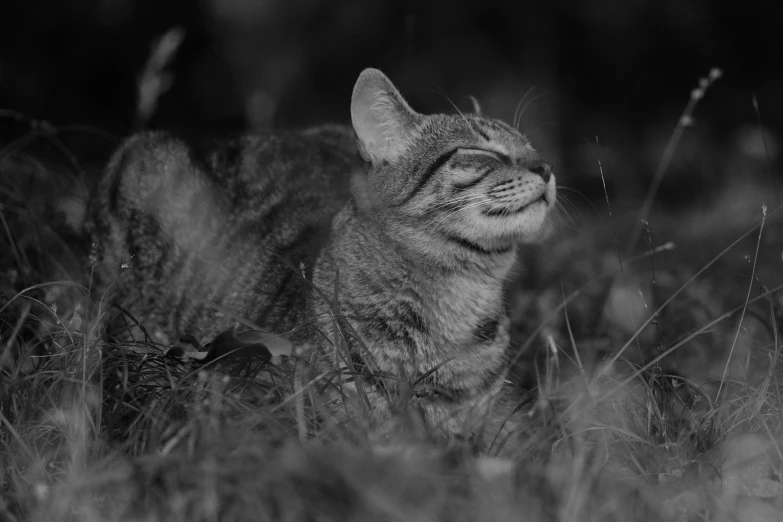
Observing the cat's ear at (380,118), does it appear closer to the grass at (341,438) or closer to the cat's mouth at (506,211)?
the cat's mouth at (506,211)

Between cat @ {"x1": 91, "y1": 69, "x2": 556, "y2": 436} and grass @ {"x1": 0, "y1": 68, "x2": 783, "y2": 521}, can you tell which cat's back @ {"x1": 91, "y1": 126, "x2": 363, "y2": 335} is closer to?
cat @ {"x1": 91, "y1": 69, "x2": 556, "y2": 436}

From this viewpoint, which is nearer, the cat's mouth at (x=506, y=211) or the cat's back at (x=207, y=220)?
the cat's mouth at (x=506, y=211)

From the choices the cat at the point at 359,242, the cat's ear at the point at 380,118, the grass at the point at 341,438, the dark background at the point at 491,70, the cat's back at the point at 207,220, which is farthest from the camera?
the dark background at the point at 491,70

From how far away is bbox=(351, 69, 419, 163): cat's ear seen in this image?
3250 mm

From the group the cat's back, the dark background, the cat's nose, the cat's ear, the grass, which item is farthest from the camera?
the dark background

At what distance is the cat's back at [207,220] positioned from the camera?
3.65 meters

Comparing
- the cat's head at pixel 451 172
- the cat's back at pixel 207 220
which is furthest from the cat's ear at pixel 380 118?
the cat's back at pixel 207 220

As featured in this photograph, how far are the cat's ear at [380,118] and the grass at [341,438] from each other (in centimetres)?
94

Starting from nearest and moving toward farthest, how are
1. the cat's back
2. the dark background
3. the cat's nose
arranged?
the cat's nose < the cat's back < the dark background

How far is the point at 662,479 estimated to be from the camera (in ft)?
8.04

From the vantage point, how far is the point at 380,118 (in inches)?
130

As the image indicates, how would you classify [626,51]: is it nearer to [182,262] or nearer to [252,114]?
[252,114]

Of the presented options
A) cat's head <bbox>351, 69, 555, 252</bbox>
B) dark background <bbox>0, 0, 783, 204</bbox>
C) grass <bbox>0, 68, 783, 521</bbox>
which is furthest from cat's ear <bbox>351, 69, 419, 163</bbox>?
dark background <bbox>0, 0, 783, 204</bbox>

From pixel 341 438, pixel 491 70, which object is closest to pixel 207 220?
pixel 341 438
